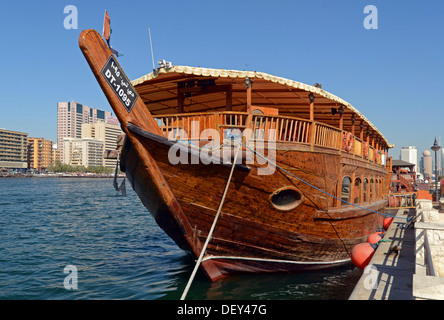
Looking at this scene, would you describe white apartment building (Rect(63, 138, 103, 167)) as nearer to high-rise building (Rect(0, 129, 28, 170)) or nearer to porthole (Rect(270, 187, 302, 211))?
high-rise building (Rect(0, 129, 28, 170))

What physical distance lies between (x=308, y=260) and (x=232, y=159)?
3688mm

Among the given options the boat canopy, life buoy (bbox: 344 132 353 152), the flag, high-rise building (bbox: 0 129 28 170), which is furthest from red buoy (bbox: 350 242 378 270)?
high-rise building (bbox: 0 129 28 170)

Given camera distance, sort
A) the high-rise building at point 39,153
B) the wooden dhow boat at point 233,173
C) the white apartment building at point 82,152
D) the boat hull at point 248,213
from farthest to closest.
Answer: the white apartment building at point 82,152 → the high-rise building at point 39,153 → the boat hull at point 248,213 → the wooden dhow boat at point 233,173

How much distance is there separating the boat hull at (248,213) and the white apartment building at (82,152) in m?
178

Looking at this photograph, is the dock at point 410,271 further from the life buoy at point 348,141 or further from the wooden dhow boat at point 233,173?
the life buoy at point 348,141

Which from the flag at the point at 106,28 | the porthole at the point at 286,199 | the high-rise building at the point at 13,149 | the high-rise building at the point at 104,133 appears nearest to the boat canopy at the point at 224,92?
the flag at the point at 106,28

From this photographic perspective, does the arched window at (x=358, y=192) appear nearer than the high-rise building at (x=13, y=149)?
Yes

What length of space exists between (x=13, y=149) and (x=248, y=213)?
546 ft

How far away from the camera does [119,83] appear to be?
237 inches

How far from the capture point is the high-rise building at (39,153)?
160m

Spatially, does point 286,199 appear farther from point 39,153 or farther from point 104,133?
point 104,133

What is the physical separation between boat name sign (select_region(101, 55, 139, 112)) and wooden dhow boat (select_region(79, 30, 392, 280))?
0.02m
